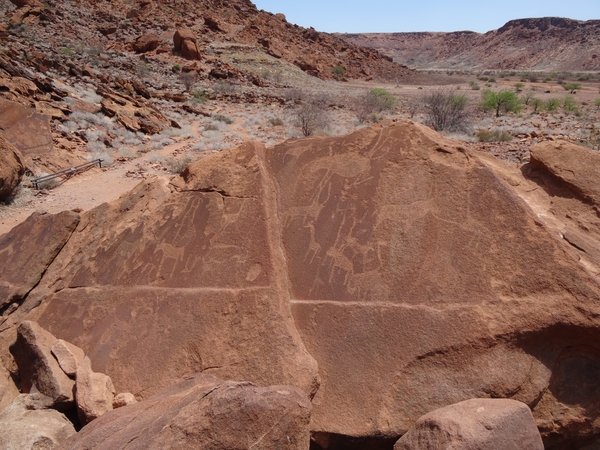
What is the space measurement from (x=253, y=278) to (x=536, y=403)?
2.11m

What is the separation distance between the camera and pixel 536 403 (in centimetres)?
309

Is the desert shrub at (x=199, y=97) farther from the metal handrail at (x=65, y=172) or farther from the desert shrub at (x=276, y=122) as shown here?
the metal handrail at (x=65, y=172)

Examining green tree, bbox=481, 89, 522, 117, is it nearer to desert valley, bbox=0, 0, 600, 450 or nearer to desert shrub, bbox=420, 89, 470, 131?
desert shrub, bbox=420, 89, 470, 131

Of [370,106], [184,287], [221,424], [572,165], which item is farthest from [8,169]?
[370,106]

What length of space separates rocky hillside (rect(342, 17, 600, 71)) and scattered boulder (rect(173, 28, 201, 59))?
185ft

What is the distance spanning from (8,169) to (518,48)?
88009mm

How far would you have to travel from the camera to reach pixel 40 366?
138 inches

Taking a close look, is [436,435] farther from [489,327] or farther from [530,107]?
[530,107]

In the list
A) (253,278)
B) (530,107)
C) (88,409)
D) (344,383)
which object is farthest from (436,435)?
(530,107)

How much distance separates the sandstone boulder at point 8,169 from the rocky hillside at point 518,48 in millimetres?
72883

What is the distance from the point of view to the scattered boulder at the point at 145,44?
102 feet

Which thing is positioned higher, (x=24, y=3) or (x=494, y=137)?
(x=24, y=3)

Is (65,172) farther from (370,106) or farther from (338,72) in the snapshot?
(338,72)

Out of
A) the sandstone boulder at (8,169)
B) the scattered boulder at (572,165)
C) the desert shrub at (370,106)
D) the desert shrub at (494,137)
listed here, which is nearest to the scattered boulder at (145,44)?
the desert shrub at (370,106)
